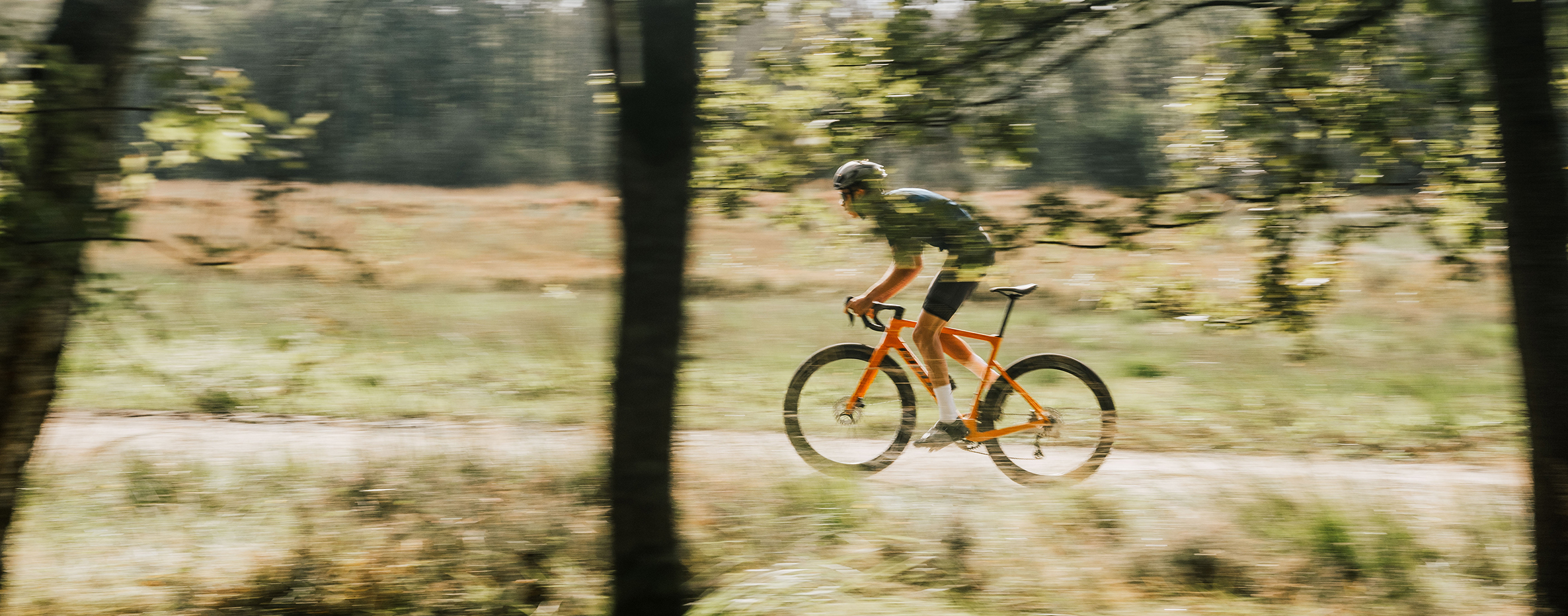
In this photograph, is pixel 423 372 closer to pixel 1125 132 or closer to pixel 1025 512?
pixel 1025 512

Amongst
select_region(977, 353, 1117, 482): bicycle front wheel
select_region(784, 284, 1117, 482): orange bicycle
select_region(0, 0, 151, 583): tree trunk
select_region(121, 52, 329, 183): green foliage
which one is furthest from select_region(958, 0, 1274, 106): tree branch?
select_region(0, 0, 151, 583): tree trunk

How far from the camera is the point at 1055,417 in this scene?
5.23 meters

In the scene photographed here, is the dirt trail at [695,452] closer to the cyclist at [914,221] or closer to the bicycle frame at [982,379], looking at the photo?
the bicycle frame at [982,379]

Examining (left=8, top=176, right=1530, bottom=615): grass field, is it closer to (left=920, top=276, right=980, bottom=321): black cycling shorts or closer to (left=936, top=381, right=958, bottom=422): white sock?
(left=936, top=381, right=958, bottom=422): white sock

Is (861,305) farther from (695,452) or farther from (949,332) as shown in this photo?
(695,452)

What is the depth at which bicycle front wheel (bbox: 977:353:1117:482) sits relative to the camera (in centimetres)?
518

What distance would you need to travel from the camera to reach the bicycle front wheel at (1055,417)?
5184 millimetres

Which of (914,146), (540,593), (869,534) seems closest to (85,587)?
(540,593)

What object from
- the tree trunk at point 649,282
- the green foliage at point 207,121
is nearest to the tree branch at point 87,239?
the green foliage at point 207,121

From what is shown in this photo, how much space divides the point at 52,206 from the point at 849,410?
12.4 ft

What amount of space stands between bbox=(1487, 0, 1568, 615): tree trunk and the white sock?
2573 millimetres

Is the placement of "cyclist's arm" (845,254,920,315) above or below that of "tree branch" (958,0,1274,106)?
below

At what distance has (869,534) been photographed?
13.2 feet

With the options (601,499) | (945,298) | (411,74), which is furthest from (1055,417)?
(411,74)
